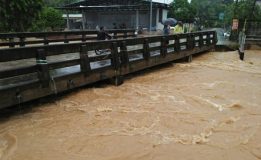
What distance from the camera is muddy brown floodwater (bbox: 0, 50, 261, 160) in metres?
5.27

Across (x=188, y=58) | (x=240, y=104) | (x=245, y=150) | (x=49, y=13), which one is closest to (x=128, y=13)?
(x=49, y=13)

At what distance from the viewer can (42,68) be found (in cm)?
679

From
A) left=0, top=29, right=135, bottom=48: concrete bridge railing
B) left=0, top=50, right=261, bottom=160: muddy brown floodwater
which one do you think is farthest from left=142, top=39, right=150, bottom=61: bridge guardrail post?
left=0, top=29, right=135, bottom=48: concrete bridge railing

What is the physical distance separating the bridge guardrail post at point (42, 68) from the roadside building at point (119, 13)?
29.5 m

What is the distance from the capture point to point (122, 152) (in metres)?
5.28

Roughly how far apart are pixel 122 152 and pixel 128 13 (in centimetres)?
3458

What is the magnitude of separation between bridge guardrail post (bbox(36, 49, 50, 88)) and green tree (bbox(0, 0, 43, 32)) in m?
13.8

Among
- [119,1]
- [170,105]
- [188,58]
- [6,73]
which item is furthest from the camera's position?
[119,1]

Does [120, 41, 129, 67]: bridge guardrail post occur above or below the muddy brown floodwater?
above

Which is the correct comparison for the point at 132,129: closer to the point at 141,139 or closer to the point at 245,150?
the point at 141,139

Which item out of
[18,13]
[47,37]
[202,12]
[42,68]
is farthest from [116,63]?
A: [202,12]

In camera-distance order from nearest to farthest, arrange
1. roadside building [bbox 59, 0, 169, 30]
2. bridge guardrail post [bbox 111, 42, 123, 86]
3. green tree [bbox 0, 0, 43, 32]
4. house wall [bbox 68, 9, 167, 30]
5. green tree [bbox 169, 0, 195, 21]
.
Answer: bridge guardrail post [bbox 111, 42, 123, 86], green tree [bbox 0, 0, 43, 32], roadside building [bbox 59, 0, 169, 30], house wall [bbox 68, 9, 167, 30], green tree [bbox 169, 0, 195, 21]

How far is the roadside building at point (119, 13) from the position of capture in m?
36.7

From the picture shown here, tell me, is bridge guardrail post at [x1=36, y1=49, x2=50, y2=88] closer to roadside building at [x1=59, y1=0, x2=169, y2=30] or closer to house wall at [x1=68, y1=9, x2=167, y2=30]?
roadside building at [x1=59, y1=0, x2=169, y2=30]
